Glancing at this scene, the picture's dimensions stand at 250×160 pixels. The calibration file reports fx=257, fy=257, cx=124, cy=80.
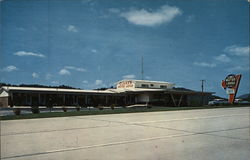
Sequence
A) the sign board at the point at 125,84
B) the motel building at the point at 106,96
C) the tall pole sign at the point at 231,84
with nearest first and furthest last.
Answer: the motel building at the point at 106,96 → the tall pole sign at the point at 231,84 → the sign board at the point at 125,84

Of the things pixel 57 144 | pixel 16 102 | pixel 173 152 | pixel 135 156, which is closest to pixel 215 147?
pixel 173 152

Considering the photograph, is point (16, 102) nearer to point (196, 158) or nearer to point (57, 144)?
point (57, 144)

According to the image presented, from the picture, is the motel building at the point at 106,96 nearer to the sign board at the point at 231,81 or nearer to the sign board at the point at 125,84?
the sign board at the point at 125,84

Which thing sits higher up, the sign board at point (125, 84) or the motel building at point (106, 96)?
the sign board at point (125, 84)

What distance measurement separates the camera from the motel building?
35.5m

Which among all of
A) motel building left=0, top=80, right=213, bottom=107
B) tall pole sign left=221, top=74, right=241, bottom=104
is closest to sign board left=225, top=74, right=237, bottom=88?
tall pole sign left=221, top=74, right=241, bottom=104

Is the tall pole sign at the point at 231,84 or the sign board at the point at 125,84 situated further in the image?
the sign board at the point at 125,84

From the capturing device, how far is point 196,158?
16.6ft

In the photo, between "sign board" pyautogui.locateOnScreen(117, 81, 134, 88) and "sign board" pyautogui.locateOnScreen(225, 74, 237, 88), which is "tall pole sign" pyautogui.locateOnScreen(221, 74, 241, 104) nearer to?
"sign board" pyautogui.locateOnScreen(225, 74, 237, 88)

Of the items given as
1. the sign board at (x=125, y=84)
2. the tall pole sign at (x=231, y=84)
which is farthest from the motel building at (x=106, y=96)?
the tall pole sign at (x=231, y=84)

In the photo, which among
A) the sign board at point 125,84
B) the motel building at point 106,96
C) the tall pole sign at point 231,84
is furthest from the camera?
the sign board at point 125,84

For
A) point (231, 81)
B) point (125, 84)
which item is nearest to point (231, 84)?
point (231, 81)

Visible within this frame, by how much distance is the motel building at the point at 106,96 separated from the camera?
35531 mm

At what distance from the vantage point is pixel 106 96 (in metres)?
44.3
